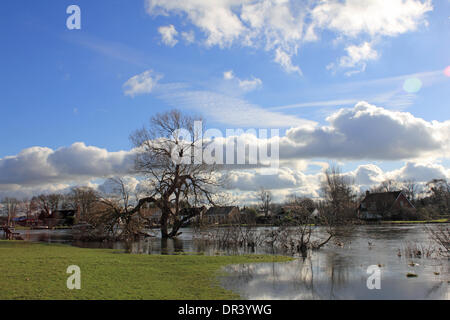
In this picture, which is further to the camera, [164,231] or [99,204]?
[164,231]

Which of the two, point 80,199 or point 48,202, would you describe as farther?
point 48,202

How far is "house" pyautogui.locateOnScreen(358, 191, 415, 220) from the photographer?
7400 cm

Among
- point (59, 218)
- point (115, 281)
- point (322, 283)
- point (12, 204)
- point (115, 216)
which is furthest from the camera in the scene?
point (12, 204)

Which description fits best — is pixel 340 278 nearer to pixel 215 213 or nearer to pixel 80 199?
pixel 215 213

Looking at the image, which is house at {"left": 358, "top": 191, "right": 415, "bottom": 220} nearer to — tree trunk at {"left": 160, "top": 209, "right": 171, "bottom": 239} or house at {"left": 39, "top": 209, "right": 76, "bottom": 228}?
tree trunk at {"left": 160, "top": 209, "right": 171, "bottom": 239}

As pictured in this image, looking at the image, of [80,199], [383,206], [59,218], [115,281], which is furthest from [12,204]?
[115,281]

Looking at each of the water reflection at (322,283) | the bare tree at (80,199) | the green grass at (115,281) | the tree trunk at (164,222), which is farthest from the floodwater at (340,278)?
the bare tree at (80,199)

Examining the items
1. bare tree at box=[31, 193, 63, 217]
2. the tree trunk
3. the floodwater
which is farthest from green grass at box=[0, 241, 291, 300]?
bare tree at box=[31, 193, 63, 217]

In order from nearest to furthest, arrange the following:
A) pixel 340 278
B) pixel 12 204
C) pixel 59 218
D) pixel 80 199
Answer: pixel 340 278
pixel 80 199
pixel 59 218
pixel 12 204

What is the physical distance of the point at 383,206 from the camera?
76.6m
